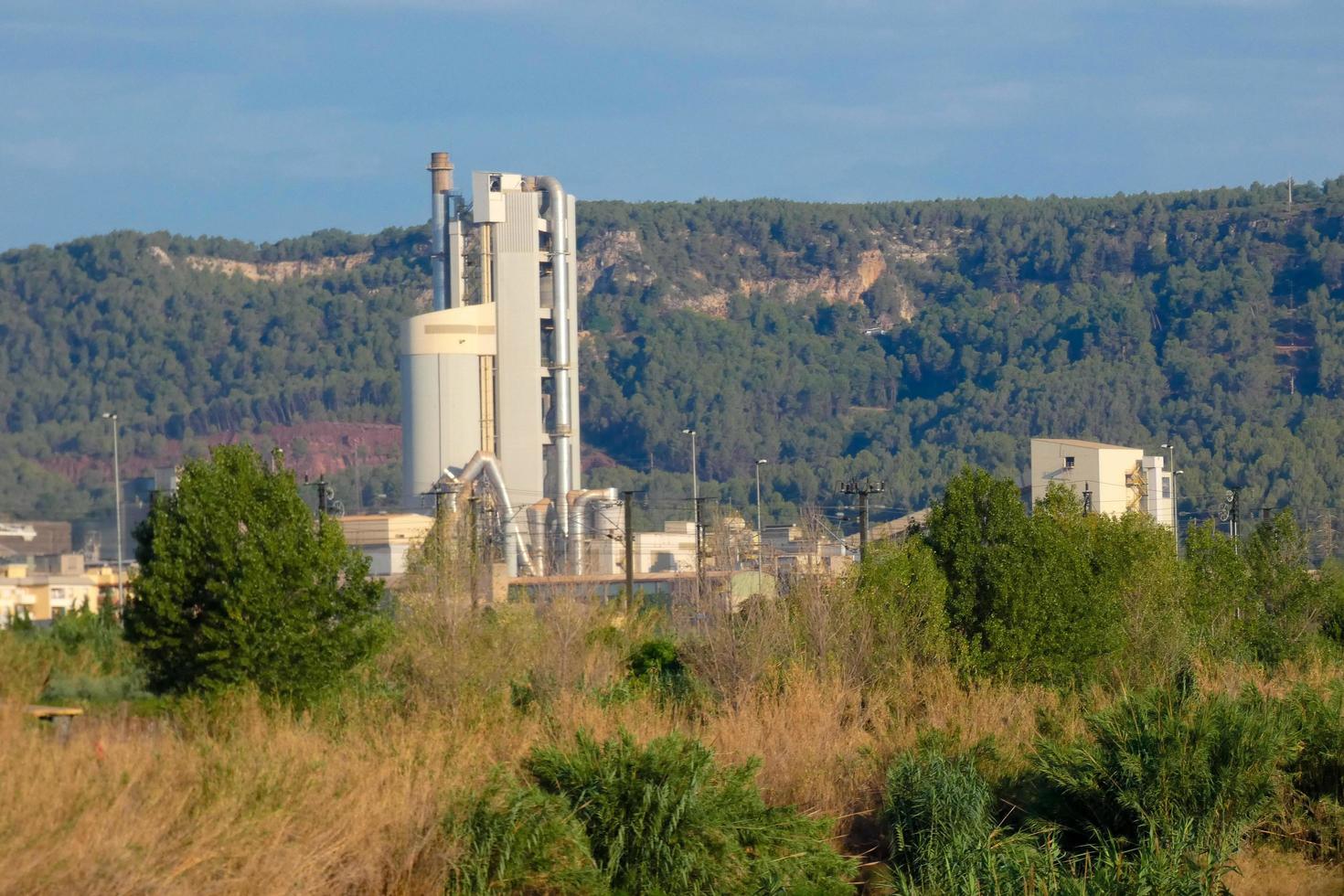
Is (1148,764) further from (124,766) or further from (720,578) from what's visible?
(720,578)

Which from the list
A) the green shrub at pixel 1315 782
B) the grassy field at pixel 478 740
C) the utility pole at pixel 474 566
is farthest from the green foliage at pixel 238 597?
the green shrub at pixel 1315 782

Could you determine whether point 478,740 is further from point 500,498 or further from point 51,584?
point 51,584

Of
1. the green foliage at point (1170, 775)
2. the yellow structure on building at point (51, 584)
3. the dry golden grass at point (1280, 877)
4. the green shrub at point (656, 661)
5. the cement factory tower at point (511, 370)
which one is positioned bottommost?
the yellow structure on building at point (51, 584)

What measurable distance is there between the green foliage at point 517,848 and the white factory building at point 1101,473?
6592 cm

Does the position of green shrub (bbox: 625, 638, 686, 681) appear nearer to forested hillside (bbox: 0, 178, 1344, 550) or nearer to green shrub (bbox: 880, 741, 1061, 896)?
green shrub (bbox: 880, 741, 1061, 896)

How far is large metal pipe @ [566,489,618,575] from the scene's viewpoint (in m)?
78.1

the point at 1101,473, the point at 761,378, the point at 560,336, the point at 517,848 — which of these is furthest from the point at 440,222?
the point at 761,378

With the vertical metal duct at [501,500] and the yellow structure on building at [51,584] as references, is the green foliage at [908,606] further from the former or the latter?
the yellow structure on building at [51,584]

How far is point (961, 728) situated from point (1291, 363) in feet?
527

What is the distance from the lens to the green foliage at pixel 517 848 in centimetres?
1681

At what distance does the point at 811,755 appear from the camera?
80.9 ft

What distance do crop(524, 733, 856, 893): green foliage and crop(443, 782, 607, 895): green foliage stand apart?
0.52m

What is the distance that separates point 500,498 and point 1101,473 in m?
28.4

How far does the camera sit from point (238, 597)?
28.7 meters
